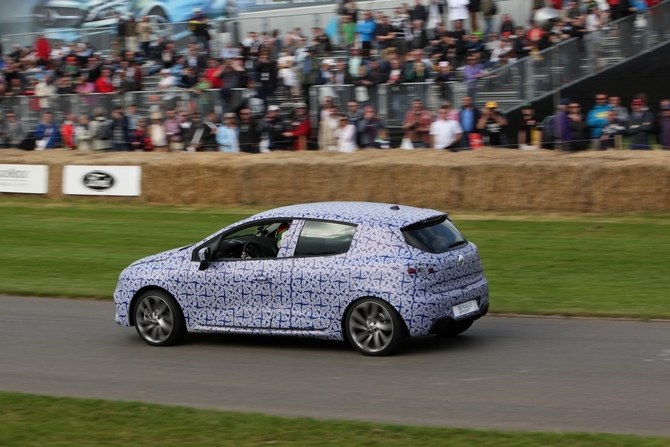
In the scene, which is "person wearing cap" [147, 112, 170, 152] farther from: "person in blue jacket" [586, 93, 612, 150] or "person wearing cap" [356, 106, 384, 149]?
"person in blue jacket" [586, 93, 612, 150]

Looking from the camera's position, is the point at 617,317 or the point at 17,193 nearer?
the point at 617,317

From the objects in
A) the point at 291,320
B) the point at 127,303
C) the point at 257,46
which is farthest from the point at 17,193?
the point at 291,320

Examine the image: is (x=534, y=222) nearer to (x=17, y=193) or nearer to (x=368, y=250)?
(x=368, y=250)

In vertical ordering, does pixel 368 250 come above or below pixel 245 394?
above

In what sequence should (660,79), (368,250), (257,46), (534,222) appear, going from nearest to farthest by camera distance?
(368,250) → (534,222) → (660,79) → (257,46)

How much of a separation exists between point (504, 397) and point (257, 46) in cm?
2042

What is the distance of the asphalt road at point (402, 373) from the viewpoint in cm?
786

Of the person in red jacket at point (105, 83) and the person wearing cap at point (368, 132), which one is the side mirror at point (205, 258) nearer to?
the person wearing cap at point (368, 132)

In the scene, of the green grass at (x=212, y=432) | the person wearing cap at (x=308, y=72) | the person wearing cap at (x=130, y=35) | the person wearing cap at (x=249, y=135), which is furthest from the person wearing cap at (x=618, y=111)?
the person wearing cap at (x=130, y=35)

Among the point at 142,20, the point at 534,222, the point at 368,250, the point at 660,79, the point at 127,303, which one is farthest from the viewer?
the point at 142,20

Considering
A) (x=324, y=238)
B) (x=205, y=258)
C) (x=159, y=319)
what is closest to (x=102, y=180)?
(x=159, y=319)

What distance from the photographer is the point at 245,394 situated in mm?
8719

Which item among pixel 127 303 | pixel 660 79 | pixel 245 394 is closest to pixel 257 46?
pixel 660 79

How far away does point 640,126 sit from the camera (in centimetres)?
2036
